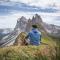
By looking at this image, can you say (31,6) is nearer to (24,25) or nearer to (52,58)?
(24,25)

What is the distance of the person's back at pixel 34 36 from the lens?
346 cm

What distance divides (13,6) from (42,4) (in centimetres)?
35

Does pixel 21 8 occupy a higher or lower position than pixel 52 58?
higher

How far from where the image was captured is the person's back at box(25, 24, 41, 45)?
11.4 feet

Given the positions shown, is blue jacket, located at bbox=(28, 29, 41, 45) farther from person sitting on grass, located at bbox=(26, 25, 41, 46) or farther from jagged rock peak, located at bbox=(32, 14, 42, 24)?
jagged rock peak, located at bbox=(32, 14, 42, 24)

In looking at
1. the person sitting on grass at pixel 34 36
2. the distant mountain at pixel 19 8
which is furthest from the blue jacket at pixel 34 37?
the distant mountain at pixel 19 8

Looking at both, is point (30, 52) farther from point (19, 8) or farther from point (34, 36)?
point (19, 8)

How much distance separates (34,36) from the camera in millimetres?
3475

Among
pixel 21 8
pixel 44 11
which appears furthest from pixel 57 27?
pixel 21 8

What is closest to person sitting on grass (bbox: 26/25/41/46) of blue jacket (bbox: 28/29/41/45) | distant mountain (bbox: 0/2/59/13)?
blue jacket (bbox: 28/29/41/45)

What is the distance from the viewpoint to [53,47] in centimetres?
353

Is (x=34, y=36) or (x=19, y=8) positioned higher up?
(x=19, y=8)

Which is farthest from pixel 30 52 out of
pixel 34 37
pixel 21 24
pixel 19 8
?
pixel 19 8

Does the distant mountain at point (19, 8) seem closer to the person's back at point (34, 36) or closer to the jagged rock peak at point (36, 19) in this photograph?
the jagged rock peak at point (36, 19)
